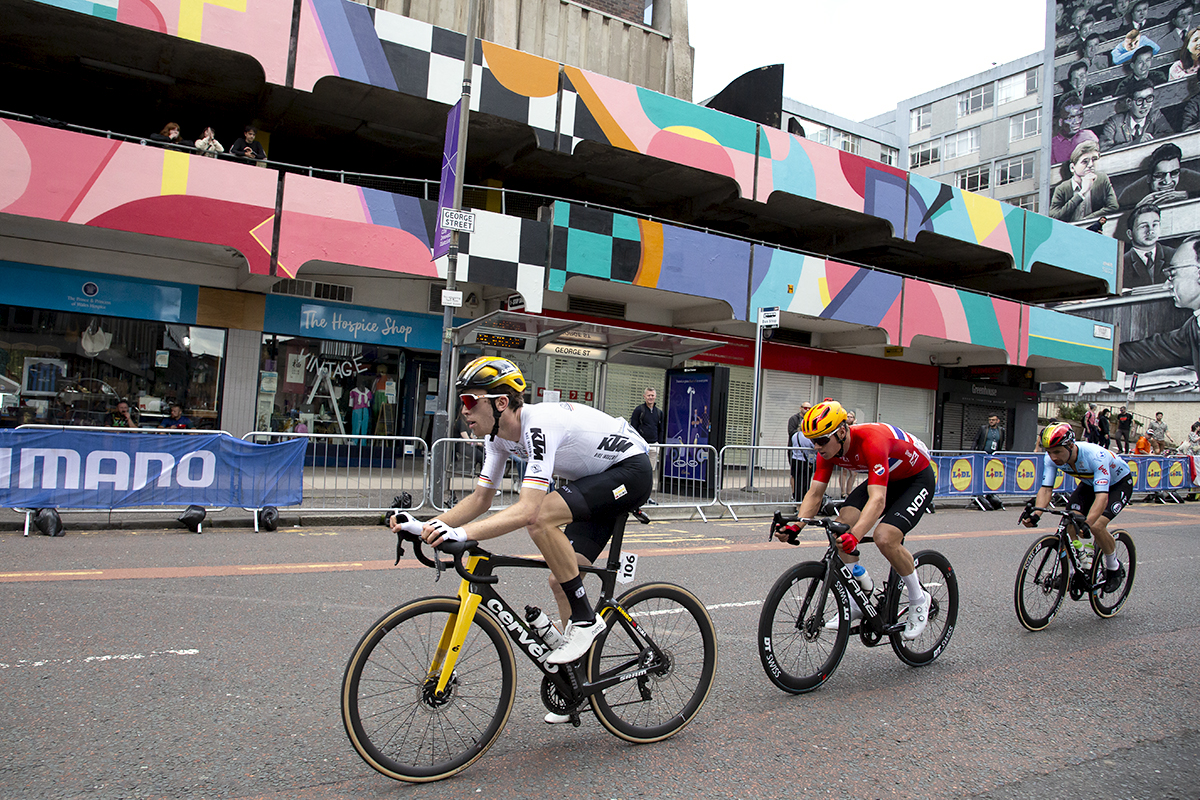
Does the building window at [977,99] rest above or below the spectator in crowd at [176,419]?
above

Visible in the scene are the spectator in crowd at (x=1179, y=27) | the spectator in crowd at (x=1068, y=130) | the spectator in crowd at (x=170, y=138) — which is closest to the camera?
the spectator in crowd at (x=170, y=138)

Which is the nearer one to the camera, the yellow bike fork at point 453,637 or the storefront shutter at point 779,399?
the yellow bike fork at point 453,637

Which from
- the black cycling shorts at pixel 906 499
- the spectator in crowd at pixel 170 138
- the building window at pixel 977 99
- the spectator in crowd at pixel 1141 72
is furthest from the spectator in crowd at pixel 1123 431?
the building window at pixel 977 99

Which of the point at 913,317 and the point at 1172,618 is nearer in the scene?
the point at 1172,618

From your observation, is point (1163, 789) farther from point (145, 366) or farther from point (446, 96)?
point (145, 366)

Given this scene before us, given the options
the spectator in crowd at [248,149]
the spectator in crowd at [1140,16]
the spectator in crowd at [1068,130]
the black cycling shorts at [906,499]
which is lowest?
the black cycling shorts at [906,499]

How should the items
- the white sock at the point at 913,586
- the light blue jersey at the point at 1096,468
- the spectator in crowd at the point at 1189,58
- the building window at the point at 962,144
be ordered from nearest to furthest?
the white sock at the point at 913,586
the light blue jersey at the point at 1096,468
the spectator in crowd at the point at 1189,58
the building window at the point at 962,144

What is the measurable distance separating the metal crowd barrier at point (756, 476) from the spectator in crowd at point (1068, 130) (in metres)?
59.5

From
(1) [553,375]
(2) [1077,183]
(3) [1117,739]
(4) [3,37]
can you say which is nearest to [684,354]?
(1) [553,375]

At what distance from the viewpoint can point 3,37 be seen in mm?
14258

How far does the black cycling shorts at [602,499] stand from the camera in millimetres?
3562

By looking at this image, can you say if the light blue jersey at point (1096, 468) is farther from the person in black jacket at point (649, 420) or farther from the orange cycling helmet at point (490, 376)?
the person in black jacket at point (649, 420)

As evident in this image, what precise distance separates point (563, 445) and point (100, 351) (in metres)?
14.8

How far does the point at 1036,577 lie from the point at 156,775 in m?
6.09
